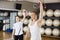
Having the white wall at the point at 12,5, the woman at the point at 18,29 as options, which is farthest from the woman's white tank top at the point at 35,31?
the woman at the point at 18,29

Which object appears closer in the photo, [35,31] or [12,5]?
[12,5]

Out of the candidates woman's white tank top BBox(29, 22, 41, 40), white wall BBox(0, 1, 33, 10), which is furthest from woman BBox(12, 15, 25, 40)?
white wall BBox(0, 1, 33, 10)

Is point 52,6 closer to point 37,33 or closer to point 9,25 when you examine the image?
point 9,25

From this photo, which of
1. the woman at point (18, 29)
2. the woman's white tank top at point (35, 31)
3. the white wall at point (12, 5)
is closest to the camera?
the white wall at point (12, 5)

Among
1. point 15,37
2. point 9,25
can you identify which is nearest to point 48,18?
point 9,25

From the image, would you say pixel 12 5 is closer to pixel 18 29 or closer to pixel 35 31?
pixel 35 31

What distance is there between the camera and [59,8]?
5133 millimetres

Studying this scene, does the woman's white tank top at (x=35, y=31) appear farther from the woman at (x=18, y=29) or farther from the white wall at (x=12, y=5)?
the woman at (x=18, y=29)

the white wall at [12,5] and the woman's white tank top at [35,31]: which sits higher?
the white wall at [12,5]

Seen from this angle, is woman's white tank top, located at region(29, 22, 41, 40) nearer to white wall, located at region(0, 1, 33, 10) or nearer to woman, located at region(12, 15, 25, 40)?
white wall, located at region(0, 1, 33, 10)

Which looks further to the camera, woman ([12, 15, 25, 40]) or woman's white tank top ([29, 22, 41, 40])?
woman ([12, 15, 25, 40])

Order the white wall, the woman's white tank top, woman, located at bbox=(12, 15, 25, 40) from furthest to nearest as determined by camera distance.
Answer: woman, located at bbox=(12, 15, 25, 40), the woman's white tank top, the white wall

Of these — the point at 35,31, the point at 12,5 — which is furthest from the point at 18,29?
the point at 12,5

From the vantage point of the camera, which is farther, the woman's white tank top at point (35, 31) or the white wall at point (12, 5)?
the woman's white tank top at point (35, 31)
